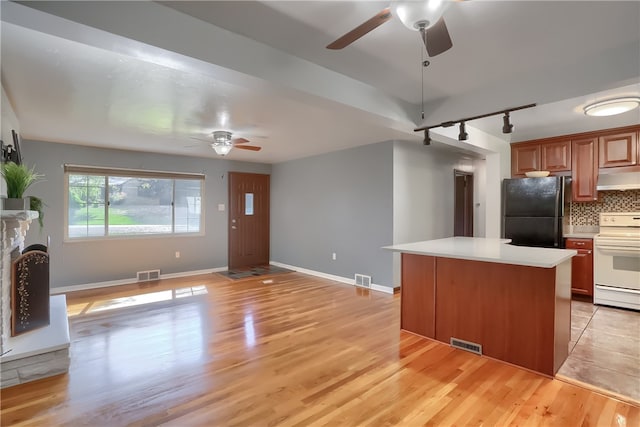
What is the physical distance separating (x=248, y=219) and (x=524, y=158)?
17.2 feet

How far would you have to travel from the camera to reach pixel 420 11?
1.43 meters

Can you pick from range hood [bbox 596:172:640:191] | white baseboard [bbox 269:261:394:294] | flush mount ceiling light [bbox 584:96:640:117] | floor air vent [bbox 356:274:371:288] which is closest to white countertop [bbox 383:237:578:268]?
flush mount ceiling light [bbox 584:96:640:117]

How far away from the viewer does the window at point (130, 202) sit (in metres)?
5.15

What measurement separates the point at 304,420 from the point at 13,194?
2740 mm

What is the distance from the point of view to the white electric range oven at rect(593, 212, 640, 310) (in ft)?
12.5

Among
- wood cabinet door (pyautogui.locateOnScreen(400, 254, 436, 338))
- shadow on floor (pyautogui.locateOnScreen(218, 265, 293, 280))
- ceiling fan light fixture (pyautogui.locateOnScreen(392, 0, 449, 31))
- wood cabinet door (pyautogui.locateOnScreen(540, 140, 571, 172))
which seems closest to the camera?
ceiling fan light fixture (pyautogui.locateOnScreen(392, 0, 449, 31))

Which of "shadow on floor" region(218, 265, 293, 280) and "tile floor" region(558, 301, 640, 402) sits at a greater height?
"shadow on floor" region(218, 265, 293, 280)

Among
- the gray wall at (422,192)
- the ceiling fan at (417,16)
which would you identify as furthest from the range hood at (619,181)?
the ceiling fan at (417,16)

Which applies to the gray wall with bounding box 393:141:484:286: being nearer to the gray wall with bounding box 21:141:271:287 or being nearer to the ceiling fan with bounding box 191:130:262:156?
the ceiling fan with bounding box 191:130:262:156

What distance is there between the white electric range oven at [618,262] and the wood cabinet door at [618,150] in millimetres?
668

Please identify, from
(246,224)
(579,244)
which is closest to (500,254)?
(579,244)

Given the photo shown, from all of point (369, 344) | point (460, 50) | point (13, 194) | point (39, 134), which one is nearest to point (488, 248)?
point (369, 344)

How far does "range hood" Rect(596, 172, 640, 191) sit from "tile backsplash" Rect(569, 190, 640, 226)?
0.31 m

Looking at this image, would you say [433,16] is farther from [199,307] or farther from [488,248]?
[199,307]
